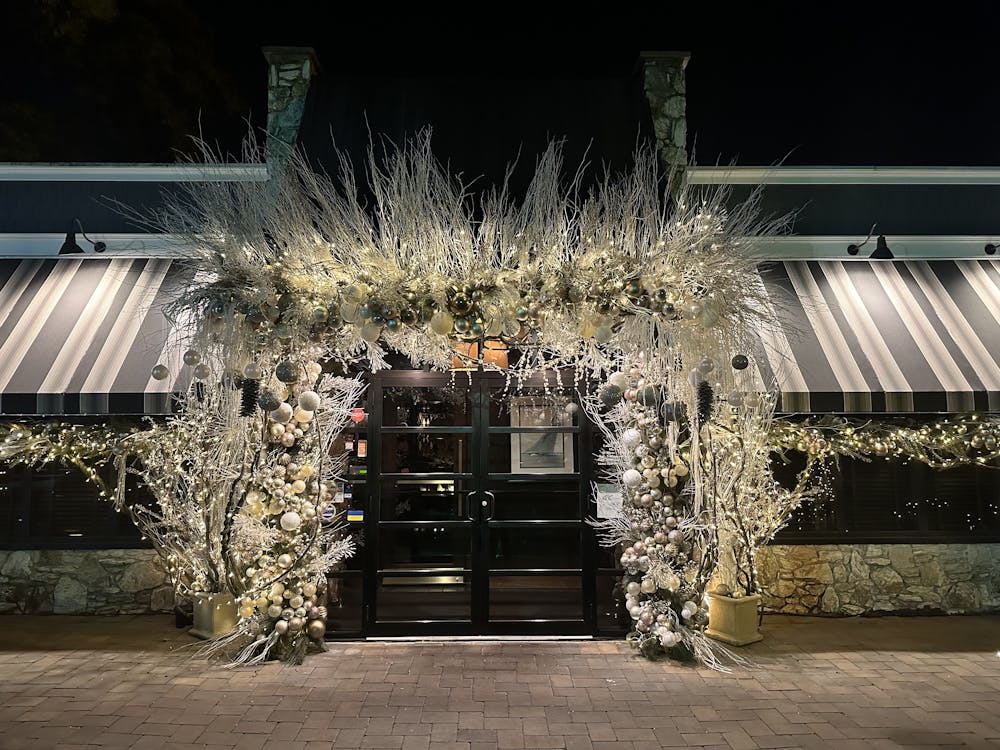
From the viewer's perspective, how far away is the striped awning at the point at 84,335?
5.50 metres

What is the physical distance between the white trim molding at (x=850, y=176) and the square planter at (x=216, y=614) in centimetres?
676

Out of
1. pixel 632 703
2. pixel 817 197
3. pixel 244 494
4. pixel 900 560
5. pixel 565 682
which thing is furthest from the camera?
pixel 817 197

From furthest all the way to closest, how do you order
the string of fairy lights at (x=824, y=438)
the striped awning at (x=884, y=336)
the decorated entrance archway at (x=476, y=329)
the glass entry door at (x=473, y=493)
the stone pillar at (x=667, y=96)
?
the stone pillar at (x=667, y=96) < the glass entry door at (x=473, y=493) < the string of fairy lights at (x=824, y=438) < the striped awning at (x=884, y=336) < the decorated entrance archway at (x=476, y=329)

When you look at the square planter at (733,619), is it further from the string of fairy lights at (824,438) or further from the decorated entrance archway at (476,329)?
the string of fairy lights at (824,438)

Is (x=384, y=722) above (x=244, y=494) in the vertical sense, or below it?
below

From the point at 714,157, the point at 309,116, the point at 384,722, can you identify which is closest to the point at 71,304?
the point at 309,116

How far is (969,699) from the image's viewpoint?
183 inches

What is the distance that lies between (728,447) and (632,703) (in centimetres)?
232

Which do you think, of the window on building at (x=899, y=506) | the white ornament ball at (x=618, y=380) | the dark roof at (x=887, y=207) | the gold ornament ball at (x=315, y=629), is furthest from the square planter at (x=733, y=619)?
the dark roof at (x=887, y=207)

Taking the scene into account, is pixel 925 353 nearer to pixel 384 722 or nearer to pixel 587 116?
pixel 587 116

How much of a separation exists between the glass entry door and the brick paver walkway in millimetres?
533

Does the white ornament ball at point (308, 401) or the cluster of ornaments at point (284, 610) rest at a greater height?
the white ornament ball at point (308, 401)

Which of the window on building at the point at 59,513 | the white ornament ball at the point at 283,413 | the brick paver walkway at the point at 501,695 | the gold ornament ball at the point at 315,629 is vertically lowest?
the brick paver walkway at the point at 501,695

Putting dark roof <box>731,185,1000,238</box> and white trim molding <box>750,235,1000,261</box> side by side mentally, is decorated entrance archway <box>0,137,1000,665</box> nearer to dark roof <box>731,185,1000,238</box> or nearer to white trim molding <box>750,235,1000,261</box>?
white trim molding <box>750,235,1000,261</box>
